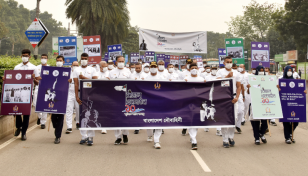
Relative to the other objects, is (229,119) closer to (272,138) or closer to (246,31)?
(272,138)

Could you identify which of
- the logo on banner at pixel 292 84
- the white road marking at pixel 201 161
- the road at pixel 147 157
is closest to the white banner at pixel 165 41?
the road at pixel 147 157

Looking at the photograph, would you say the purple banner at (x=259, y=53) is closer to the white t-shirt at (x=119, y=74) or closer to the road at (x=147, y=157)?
the road at (x=147, y=157)

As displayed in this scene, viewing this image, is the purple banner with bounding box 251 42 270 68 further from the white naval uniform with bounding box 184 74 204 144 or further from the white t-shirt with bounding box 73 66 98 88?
the white t-shirt with bounding box 73 66 98 88

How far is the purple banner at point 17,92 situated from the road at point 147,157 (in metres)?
0.82

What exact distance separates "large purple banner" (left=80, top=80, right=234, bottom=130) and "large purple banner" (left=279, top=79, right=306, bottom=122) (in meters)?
1.72

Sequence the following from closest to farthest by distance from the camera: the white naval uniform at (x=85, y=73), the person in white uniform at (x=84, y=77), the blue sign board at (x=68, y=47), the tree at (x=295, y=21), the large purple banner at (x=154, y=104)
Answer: the large purple banner at (x=154, y=104) < the person in white uniform at (x=84, y=77) < the white naval uniform at (x=85, y=73) < the blue sign board at (x=68, y=47) < the tree at (x=295, y=21)

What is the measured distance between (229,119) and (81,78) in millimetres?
3764

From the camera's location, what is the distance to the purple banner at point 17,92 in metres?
8.64

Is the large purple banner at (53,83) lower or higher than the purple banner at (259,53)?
lower

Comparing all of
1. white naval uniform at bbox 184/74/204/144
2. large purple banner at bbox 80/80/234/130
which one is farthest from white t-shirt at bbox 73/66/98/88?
white naval uniform at bbox 184/74/204/144

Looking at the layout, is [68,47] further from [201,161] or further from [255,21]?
[255,21]

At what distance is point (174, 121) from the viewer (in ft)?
26.5

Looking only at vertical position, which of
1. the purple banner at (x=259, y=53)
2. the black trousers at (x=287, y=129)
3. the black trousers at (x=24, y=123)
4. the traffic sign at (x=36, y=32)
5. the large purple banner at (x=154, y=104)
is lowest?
the black trousers at (x=287, y=129)

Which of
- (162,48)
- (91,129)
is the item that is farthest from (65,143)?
(162,48)
